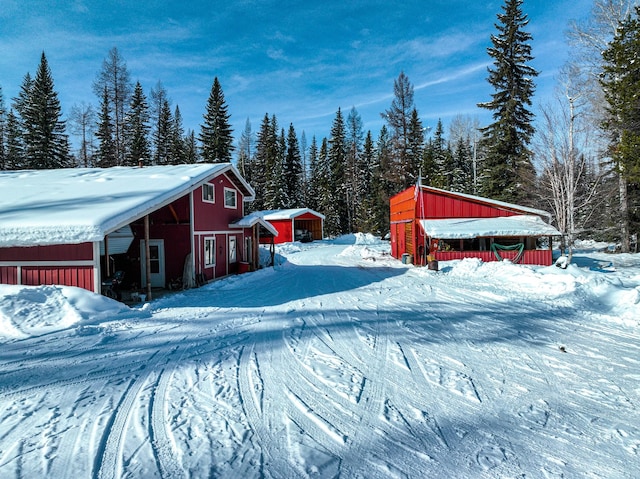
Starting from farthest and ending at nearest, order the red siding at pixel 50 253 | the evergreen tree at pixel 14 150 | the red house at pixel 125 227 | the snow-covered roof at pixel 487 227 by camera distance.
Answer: the evergreen tree at pixel 14 150, the snow-covered roof at pixel 487 227, the red siding at pixel 50 253, the red house at pixel 125 227

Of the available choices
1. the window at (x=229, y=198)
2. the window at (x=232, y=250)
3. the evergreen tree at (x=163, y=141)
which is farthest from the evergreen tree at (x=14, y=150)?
the window at (x=232, y=250)

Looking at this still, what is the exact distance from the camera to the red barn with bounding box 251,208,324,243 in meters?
33.5

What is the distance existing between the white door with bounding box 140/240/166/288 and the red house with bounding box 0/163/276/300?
4 cm

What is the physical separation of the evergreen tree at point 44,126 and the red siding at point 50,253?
79.7 ft

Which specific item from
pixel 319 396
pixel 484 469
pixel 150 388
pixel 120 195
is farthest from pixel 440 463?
pixel 120 195

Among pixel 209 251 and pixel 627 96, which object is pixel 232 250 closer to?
pixel 209 251

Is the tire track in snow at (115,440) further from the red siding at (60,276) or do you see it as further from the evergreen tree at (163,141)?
the evergreen tree at (163,141)

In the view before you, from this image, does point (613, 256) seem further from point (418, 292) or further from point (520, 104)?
point (418, 292)

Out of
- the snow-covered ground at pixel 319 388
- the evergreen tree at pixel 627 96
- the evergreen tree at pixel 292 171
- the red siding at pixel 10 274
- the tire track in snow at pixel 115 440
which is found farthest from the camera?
the evergreen tree at pixel 292 171

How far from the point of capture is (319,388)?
4504 mm

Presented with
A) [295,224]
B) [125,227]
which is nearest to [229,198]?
[125,227]

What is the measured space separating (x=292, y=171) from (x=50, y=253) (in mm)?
37941

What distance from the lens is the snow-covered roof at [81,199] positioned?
8.09 meters

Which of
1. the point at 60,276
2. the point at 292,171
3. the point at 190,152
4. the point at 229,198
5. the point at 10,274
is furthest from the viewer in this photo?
the point at 292,171
